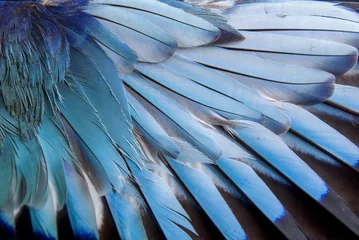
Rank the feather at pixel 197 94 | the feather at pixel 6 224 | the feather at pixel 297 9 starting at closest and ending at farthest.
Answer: the feather at pixel 6 224
the feather at pixel 197 94
the feather at pixel 297 9

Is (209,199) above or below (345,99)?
below

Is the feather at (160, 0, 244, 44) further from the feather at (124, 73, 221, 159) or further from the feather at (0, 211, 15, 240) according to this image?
the feather at (0, 211, 15, 240)

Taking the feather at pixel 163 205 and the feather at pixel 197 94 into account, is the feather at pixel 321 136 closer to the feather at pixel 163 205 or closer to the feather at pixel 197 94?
the feather at pixel 197 94

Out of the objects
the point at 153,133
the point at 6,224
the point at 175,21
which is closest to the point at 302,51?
the point at 175,21

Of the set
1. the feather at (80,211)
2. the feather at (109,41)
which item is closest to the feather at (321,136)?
the feather at (109,41)

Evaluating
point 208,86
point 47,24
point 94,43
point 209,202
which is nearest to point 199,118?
point 208,86

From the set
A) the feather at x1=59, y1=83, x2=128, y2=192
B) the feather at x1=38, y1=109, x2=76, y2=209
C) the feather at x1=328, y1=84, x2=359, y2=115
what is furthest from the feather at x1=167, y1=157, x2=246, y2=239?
the feather at x1=328, y1=84, x2=359, y2=115

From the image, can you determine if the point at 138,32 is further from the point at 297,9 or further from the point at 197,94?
the point at 297,9

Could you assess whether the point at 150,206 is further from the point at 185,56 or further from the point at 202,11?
the point at 202,11
